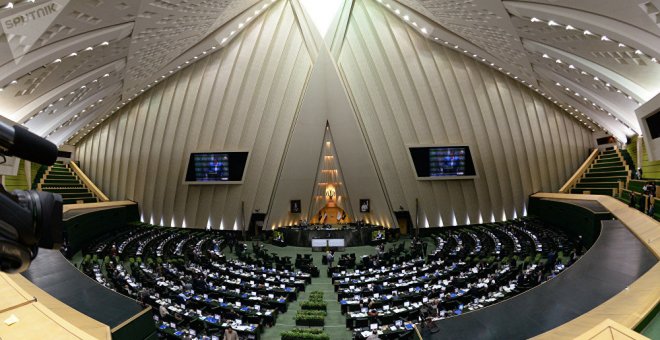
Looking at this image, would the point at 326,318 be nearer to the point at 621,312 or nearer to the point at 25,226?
the point at 621,312

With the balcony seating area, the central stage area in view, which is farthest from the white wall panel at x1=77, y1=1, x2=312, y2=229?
the balcony seating area

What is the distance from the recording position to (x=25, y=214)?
2184 mm

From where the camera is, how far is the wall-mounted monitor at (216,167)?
2691cm

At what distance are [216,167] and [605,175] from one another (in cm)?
3005

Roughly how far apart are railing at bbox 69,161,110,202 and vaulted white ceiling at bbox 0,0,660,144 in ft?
33.9

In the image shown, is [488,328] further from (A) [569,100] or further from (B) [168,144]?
(B) [168,144]

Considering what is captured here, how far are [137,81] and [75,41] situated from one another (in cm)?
1060

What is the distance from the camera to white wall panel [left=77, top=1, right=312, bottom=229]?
24.9 meters

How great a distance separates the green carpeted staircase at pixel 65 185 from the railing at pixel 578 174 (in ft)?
130

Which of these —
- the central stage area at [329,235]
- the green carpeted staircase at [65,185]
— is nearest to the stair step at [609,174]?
the central stage area at [329,235]

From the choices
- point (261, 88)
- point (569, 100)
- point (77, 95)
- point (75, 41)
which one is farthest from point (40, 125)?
point (569, 100)

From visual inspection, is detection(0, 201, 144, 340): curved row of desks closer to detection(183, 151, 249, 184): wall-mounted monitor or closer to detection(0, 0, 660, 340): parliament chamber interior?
detection(0, 0, 660, 340): parliament chamber interior

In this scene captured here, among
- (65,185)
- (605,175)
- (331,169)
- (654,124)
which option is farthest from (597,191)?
(65,185)

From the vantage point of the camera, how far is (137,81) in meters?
20.9
